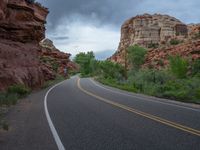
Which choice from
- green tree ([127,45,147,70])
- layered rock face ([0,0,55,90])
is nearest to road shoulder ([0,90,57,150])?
layered rock face ([0,0,55,90])

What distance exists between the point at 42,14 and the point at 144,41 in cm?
8533

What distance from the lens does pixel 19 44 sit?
33.6 m

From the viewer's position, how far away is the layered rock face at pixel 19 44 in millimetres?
27445

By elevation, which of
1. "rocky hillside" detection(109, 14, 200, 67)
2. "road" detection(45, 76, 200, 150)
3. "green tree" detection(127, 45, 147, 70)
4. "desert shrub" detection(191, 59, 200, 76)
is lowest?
"road" detection(45, 76, 200, 150)

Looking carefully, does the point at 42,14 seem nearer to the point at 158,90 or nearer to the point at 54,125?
the point at 158,90

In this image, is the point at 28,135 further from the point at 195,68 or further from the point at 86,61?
the point at 86,61

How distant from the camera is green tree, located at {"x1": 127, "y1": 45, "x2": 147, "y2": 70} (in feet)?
277

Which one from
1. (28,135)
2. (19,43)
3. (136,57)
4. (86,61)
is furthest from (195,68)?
(86,61)

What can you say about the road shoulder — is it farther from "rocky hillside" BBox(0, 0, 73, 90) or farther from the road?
"rocky hillside" BBox(0, 0, 73, 90)

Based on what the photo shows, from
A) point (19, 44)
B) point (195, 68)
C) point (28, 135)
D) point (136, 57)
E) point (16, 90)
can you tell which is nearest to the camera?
point (28, 135)

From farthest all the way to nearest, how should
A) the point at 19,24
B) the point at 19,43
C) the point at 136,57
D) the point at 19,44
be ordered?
the point at 136,57 → the point at 19,24 → the point at 19,43 → the point at 19,44

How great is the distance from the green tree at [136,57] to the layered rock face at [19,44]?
1902 inches

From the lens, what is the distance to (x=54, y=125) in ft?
34.0

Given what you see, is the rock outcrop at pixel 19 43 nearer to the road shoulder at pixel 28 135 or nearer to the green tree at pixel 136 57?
the road shoulder at pixel 28 135
